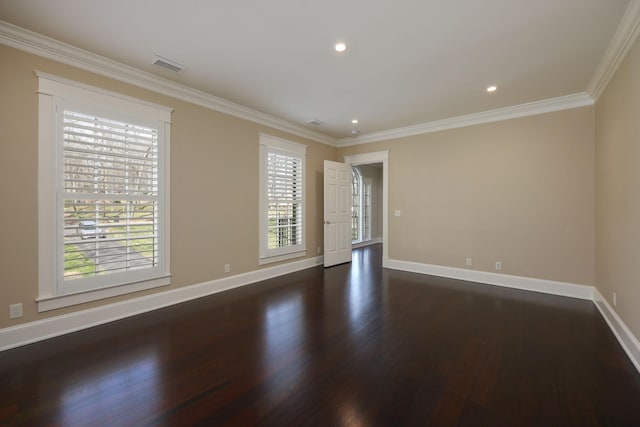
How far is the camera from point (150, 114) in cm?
328

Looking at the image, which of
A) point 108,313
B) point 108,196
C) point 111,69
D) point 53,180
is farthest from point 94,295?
point 111,69

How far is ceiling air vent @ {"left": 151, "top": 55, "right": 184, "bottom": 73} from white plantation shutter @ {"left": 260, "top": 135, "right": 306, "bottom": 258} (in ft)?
5.70

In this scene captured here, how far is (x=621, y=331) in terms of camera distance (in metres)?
2.51

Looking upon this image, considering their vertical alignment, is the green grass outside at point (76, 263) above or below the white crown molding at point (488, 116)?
below

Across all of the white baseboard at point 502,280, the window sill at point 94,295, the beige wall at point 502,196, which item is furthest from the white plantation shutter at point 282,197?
the white baseboard at point 502,280

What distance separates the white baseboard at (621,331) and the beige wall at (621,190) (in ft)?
0.23

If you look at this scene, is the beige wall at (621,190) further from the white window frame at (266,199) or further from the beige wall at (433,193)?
the white window frame at (266,199)

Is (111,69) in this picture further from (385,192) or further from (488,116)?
(488,116)

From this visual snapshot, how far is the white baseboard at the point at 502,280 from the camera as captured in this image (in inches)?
148

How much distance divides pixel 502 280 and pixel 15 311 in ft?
19.1

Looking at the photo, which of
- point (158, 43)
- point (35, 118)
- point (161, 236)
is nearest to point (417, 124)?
point (158, 43)

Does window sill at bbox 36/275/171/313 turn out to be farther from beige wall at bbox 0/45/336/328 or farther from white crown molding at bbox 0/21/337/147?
white crown molding at bbox 0/21/337/147

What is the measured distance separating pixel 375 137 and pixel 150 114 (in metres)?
3.99

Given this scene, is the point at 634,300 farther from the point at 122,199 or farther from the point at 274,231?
the point at 122,199
